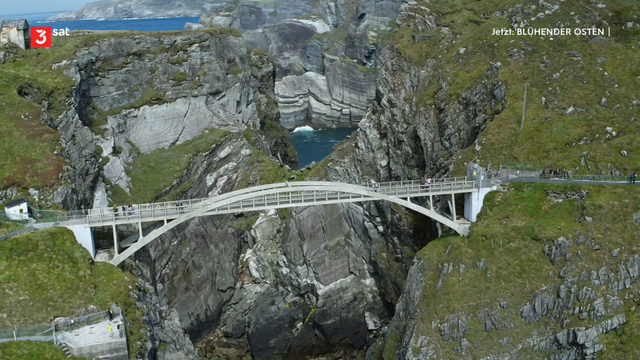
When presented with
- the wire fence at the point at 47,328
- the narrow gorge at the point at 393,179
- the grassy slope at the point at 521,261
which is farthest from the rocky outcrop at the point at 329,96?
the wire fence at the point at 47,328

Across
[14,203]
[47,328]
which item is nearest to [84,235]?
[14,203]

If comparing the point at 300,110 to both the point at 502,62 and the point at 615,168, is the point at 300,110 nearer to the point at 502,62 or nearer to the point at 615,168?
the point at 502,62

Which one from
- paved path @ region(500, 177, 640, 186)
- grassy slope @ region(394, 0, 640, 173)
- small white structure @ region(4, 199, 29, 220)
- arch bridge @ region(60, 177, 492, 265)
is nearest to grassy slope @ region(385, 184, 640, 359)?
paved path @ region(500, 177, 640, 186)

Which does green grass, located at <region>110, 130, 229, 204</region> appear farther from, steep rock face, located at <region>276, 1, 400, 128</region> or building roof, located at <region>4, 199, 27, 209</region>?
steep rock face, located at <region>276, 1, 400, 128</region>

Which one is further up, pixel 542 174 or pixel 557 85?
pixel 557 85

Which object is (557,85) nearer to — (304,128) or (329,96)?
(304,128)

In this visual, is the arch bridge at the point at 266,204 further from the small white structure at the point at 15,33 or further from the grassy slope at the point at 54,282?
the small white structure at the point at 15,33
